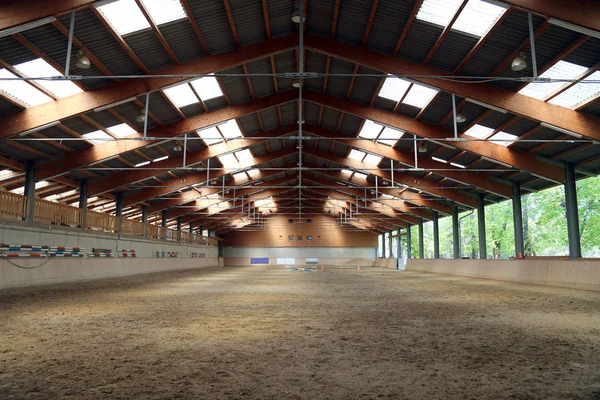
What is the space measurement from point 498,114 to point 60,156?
21.3 meters

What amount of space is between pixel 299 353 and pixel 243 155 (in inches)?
1032

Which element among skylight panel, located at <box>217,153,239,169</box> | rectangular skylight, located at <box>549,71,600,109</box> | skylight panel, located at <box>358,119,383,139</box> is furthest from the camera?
skylight panel, located at <box>217,153,239,169</box>

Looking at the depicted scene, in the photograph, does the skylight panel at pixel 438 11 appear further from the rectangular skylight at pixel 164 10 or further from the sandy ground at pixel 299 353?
the sandy ground at pixel 299 353

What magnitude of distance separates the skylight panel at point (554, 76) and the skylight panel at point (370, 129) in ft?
28.4

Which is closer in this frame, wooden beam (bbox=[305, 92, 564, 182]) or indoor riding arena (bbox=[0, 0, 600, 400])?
indoor riding arena (bbox=[0, 0, 600, 400])

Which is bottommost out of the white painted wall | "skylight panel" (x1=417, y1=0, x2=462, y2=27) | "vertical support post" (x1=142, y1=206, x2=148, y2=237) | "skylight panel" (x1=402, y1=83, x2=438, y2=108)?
the white painted wall

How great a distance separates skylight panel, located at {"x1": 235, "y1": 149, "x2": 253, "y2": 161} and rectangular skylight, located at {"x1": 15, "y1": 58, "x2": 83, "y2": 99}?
46.6 ft

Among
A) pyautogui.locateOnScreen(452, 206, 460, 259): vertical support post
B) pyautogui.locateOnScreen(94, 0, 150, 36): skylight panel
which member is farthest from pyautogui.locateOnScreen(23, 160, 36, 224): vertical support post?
pyautogui.locateOnScreen(452, 206, 460, 259): vertical support post

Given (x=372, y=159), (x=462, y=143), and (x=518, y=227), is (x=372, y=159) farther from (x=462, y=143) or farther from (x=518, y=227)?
(x=518, y=227)

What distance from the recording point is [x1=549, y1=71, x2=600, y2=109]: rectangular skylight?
575 inches

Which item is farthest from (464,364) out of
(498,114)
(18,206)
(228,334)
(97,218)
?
(97,218)

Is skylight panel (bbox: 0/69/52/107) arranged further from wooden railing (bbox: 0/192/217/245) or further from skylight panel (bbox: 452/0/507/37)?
skylight panel (bbox: 452/0/507/37)

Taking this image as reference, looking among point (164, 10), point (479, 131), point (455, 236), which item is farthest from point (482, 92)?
point (455, 236)

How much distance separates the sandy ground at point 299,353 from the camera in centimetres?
389
